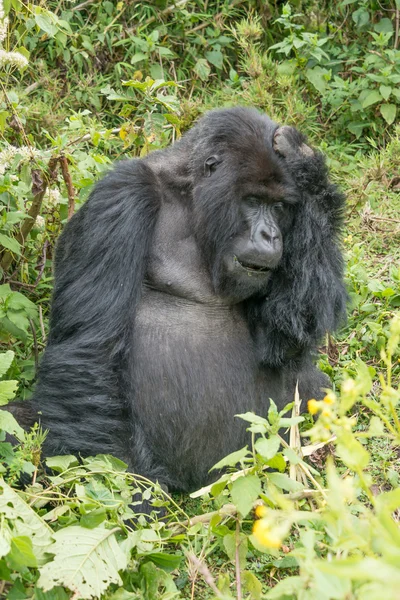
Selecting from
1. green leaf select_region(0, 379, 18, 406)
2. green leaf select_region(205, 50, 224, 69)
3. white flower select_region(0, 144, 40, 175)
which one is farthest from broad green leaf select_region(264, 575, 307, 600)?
green leaf select_region(205, 50, 224, 69)

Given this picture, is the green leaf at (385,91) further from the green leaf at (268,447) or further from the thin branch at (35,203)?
the green leaf at (268,447)

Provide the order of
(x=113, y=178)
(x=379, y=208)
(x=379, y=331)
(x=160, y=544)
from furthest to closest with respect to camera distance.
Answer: (x=379, y=208)
(x=379, y=331)
(x=113, y=178)
(x=160, y=544)

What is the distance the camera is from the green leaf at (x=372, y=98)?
6016 mm

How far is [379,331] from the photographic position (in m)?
4.53

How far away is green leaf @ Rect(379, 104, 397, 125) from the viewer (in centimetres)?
604

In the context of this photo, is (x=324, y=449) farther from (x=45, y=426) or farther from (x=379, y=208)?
(x=379, y=208)

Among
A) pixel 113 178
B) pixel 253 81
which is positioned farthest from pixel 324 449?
pixel 253 81

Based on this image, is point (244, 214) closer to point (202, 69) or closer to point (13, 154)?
point (13, 154)

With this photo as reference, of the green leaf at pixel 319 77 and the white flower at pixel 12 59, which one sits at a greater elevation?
the white flower at pixel 12 59

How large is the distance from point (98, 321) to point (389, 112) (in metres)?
3.19

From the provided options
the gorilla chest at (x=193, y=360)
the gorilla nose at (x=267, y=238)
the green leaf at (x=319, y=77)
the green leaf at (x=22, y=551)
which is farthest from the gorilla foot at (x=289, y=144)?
the green leaf at (x=319, y=77)

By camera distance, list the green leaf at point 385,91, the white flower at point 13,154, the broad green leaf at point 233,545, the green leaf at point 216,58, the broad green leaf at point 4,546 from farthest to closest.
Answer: the green leaf at point 216,58 → the green leaf at point 385,91 → the white flower at point 13,154 → the broad green leaf at point 233,545 → the broad green leaf at point 4,546

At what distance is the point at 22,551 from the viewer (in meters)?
2.40

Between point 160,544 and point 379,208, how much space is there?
3378 millimetres
